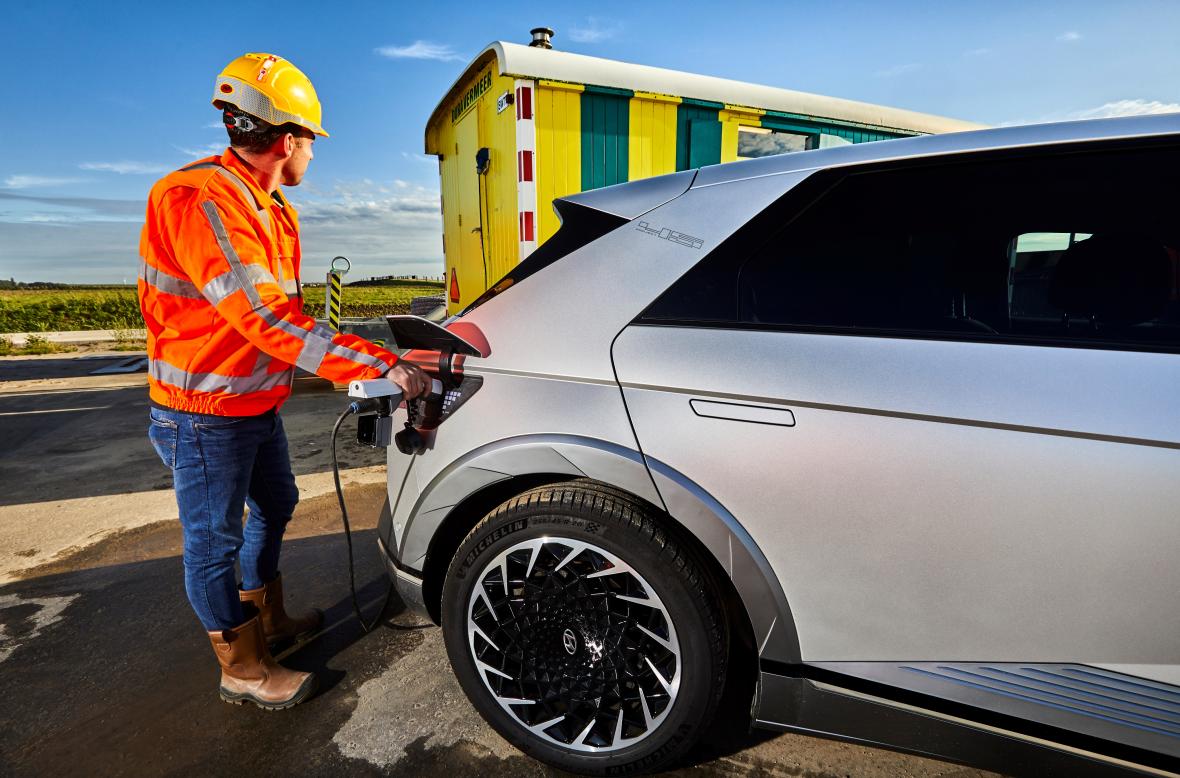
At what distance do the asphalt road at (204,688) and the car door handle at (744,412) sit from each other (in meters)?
1.05

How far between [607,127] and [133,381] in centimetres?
751

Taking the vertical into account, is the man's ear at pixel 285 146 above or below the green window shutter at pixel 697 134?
below

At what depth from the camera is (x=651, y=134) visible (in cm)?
466

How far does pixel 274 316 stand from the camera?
164 cm

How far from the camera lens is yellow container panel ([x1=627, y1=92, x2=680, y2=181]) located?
459cm

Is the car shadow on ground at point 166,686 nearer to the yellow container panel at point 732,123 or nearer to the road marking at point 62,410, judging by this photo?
the yellow container panel at point 732,123

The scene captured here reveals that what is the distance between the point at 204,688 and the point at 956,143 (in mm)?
2728

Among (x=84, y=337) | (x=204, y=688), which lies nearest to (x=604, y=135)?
(x=204, y=688)

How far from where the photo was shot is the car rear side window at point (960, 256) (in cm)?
127

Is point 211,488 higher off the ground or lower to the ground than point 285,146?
Answer: lower

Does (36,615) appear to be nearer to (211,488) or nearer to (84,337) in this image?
(211,488)

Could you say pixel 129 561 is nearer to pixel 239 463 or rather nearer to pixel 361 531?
pixel 361 531

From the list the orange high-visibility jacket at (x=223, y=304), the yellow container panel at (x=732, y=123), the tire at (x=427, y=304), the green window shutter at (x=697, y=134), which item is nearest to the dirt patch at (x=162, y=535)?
the orange high-visibility jacket at (x=223, y=304)

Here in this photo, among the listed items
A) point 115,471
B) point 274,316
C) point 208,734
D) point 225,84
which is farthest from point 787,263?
point 115,471
